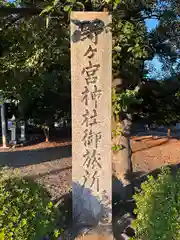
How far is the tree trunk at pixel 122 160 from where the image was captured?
4.25 meters

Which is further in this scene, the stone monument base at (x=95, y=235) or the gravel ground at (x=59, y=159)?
the gravel ground at (x=59, y=159)

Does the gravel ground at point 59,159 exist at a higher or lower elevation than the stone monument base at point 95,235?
lower

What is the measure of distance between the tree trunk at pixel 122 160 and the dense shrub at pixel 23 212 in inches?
86.9

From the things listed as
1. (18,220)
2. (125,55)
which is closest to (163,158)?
(125,55)

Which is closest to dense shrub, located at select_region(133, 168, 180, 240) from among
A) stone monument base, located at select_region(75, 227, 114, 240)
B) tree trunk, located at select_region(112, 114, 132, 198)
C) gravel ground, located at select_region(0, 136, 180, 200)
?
stone monument base, located at select_region(75, 227, 114, 240)

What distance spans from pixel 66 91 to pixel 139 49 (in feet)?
13.7

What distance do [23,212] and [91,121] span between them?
124cm

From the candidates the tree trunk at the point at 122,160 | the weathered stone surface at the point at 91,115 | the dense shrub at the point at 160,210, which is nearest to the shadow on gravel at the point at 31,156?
the tree trunk at the point at 122,160

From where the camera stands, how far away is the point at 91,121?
2.88m

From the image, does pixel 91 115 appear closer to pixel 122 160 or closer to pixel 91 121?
pixel 91 121

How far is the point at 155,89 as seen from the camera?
5.14 m

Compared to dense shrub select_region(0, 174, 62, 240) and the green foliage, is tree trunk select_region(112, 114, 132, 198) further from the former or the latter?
dense shrub select_region(0, 174, 62, 240)

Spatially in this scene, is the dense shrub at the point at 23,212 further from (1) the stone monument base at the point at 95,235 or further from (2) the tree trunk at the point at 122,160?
(2) the tree trunk at the point at 122,160

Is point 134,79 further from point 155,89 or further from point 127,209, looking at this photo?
point 127,209
